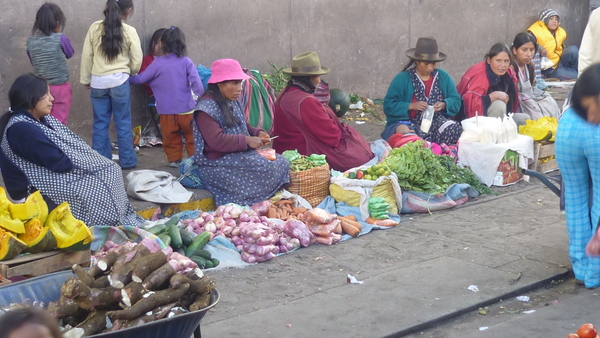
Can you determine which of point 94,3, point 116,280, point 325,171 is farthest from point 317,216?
point 94,3

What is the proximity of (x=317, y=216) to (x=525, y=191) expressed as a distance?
2.64 meters

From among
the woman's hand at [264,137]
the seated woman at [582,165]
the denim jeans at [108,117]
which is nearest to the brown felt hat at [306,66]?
the woman's hand at [264,137]

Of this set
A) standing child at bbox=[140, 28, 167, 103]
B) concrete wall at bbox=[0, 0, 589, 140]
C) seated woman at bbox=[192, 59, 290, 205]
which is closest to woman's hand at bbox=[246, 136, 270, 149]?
seated woman at bbox=[192, 59, 290, 205]

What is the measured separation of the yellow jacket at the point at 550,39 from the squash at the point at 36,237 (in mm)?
11732

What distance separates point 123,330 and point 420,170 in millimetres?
4533

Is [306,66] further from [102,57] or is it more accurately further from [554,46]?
[554,46]

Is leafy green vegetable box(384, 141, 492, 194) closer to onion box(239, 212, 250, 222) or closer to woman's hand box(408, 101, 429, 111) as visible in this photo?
woman's hand box(408, 101, 429, 111)

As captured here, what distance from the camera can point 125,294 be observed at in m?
3.54

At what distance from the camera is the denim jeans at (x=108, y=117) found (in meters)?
7.93

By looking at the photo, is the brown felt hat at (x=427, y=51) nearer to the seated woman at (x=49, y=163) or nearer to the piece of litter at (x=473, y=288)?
the piece of litter at (x=473, y=288)

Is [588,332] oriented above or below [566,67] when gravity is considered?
above

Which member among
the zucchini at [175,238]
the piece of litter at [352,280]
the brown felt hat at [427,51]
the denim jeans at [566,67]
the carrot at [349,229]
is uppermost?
the brown felt hat at [427,51]

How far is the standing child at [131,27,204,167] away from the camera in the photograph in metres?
8.01

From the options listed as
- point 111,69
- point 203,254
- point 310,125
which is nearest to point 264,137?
point 310,125
